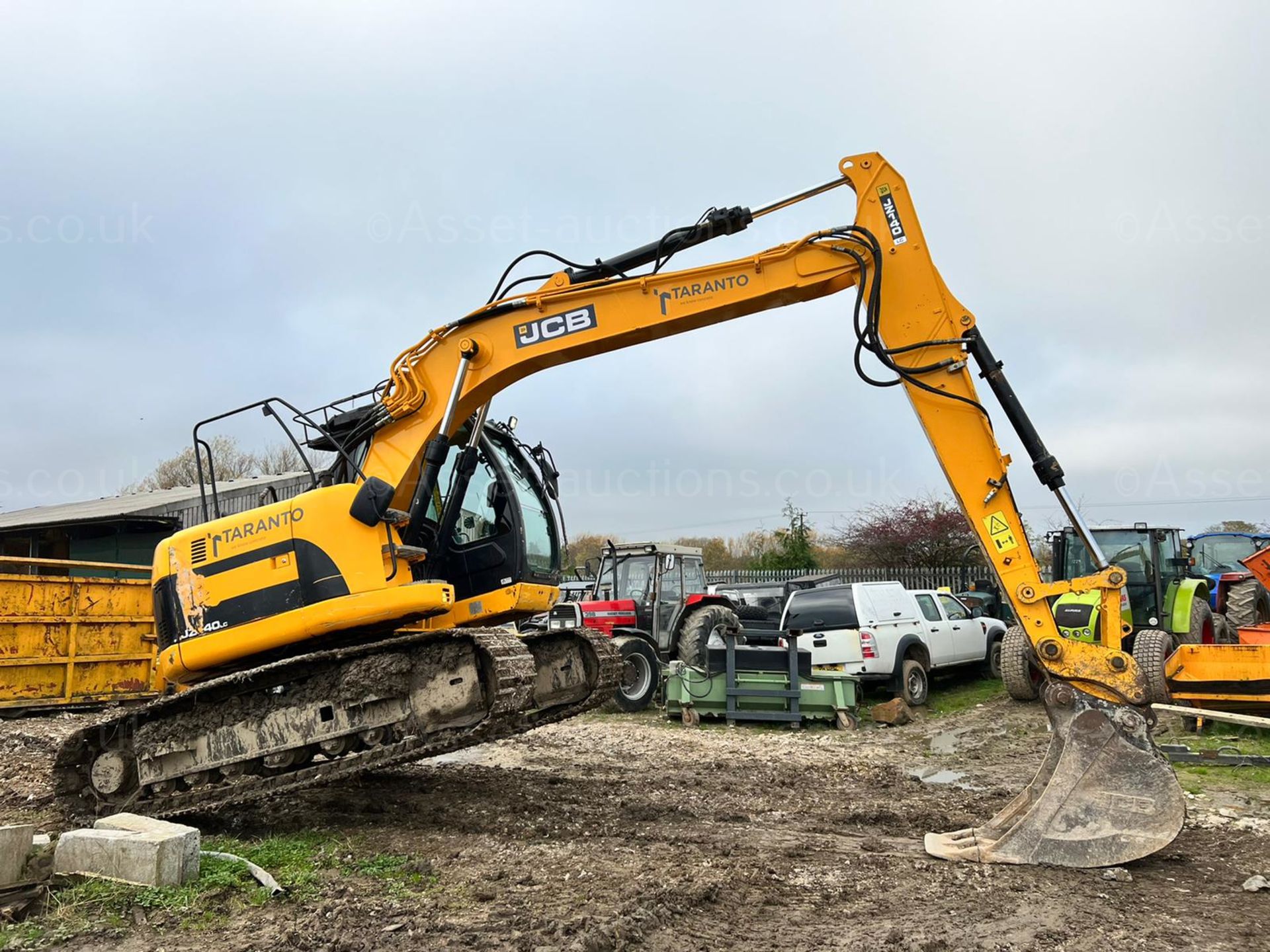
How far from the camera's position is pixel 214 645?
6.24 m

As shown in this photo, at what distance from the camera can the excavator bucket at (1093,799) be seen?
4875 mm

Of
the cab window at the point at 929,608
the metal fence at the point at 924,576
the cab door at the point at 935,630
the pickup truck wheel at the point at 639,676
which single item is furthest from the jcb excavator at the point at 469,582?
the metal fence at the point at 924,576

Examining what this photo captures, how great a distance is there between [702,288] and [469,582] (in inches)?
109

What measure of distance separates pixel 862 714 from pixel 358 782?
255 inches

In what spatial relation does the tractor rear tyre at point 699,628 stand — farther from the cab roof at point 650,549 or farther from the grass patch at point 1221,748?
the grass patch at point 1221,748

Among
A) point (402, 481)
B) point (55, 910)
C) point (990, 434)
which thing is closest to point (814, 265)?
point (990, 434)

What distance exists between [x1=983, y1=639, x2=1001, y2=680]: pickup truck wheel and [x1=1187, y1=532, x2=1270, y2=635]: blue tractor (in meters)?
2.96

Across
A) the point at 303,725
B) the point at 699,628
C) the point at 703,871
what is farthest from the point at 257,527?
the point at 699,628

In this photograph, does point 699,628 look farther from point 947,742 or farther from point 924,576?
point 924,576

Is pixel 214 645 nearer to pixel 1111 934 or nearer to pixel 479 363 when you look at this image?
pixel 479 363

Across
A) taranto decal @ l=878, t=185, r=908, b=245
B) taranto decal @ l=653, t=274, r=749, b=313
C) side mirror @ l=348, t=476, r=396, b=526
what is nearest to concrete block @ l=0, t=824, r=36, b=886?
side mirror @ l=348, t=476, r=396, b=526

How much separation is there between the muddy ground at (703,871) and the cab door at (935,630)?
408 centimetres

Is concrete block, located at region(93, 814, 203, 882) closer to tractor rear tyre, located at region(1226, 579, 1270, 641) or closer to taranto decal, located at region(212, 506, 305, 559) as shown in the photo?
taranto decal, located at region(212, 506, 305, 559)

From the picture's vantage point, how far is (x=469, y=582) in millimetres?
7008
